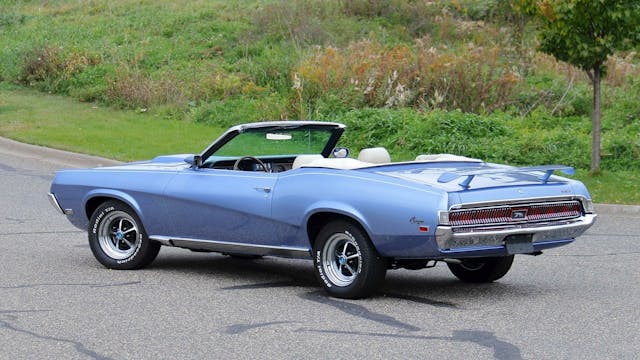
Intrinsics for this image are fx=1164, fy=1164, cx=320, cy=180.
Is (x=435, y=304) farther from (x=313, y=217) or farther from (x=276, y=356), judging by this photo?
(x=276, y=356)

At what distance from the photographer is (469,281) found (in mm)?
9812

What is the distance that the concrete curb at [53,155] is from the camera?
19.2 metres

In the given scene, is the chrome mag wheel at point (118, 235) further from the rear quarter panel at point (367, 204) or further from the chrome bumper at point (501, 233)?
the chrome bumper at point (501, 233)

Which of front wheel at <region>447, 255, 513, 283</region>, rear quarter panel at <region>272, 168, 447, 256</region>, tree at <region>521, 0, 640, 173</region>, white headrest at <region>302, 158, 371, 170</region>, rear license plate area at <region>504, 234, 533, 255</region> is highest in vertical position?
tree at <region>521, 0, 640, 173</region>

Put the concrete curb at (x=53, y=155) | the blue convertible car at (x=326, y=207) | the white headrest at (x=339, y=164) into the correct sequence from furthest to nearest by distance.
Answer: the concrete curb at (x=53, y=155) → the white headrest at (x=339, y=164) → the blue convertible car at (x=326, y=207)

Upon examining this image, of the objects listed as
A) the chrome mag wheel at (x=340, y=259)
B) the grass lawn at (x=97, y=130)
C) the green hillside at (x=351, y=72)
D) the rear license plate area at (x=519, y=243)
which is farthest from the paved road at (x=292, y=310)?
the grass lawn at (x=97, y=130)

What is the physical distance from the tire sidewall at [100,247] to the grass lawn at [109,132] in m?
7.69

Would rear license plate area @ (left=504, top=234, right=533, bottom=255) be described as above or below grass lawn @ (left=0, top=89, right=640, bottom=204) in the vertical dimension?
above

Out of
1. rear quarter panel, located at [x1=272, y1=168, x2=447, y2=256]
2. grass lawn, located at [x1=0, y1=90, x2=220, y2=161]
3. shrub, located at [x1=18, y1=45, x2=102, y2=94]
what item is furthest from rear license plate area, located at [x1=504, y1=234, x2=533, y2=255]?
shrub, located at [x1=18, y1=45, x2=102, y2=94]

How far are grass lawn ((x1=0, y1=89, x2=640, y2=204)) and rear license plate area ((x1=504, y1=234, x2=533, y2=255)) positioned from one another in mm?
7461

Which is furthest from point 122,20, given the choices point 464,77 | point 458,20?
point 464,77

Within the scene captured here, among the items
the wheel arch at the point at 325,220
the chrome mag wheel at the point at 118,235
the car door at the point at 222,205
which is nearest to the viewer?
the wheel arch at the point at 325,220

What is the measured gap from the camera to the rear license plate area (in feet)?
28.0

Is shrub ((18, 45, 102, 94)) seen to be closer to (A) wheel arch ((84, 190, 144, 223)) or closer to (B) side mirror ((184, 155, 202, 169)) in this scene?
(A) wheel arch ((84, 190, 144, 223))
